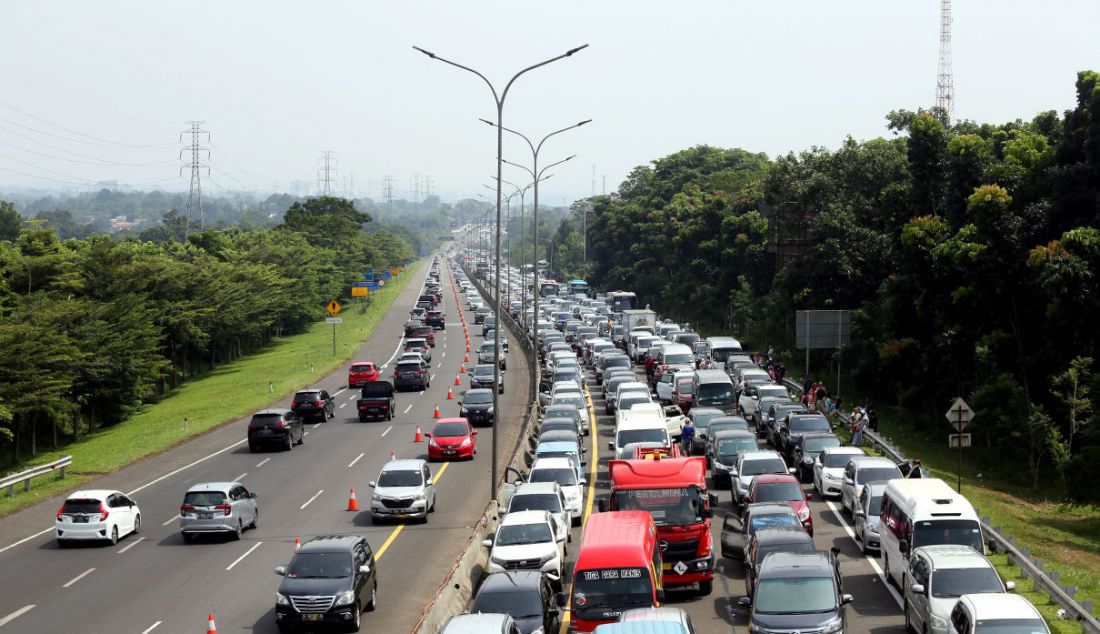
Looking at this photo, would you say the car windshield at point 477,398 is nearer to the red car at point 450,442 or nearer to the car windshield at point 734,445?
the red car at point 450,442

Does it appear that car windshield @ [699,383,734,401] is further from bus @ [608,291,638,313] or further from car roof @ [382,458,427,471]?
bus @ [608,291,638,313]

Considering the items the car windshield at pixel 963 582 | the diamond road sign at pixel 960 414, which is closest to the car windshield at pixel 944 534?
the car windshield at pixel 963 582

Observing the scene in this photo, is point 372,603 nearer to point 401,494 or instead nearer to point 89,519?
point 401,494

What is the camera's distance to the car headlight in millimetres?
22203

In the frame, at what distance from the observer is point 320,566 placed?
22969 millimetres

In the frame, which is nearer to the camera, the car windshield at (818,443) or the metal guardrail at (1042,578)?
the metal guardrail at (1042,578)

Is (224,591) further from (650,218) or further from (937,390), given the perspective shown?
(650,218)

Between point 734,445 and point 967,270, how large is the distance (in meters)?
15.3

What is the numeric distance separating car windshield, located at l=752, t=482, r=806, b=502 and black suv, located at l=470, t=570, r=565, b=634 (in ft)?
30.0

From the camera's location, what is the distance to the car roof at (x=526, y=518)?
1025 inches

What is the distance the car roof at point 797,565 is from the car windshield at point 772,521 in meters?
4.45

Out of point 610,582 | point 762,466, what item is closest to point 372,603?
point 610,582

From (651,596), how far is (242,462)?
27.8 metres

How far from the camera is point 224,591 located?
25875 millimetres
